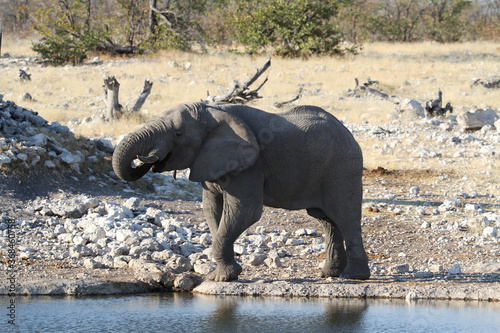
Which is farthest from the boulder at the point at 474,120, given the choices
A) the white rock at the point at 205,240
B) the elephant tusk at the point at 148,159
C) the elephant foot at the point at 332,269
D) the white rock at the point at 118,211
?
the elephant tusk at the point at 148,159

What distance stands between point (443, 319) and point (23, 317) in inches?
143

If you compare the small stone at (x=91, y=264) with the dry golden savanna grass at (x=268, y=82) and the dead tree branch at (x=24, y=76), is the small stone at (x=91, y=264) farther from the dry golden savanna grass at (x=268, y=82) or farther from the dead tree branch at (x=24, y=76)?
the dead tree branch at (x=24, y=76)

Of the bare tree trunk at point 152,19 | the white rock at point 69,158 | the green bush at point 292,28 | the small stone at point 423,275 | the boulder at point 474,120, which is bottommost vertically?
the small stone at point 423,275

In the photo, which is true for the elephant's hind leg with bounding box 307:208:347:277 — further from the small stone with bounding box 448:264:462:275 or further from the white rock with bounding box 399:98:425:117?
the white rock with bounding box 399:98:425:117

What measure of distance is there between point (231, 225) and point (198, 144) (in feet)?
2.93

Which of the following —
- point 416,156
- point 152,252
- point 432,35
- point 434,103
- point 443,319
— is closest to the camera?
point 443,319

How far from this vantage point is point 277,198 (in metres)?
7.82

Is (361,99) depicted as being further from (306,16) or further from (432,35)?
(432,35)

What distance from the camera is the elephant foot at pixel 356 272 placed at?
307 inches

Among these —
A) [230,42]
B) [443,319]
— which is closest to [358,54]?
[230,42]

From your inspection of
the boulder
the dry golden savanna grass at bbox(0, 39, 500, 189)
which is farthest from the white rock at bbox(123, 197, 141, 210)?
the boulder

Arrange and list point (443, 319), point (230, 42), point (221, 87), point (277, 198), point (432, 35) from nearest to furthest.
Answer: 1. point (443, 319)
2. point (277, 198)
3. point (221, 87)
4. point (230, 42)
5. point (432, 35)

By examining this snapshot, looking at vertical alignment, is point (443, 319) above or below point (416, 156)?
below

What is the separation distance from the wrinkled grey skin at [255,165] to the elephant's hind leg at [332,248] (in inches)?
0.4
